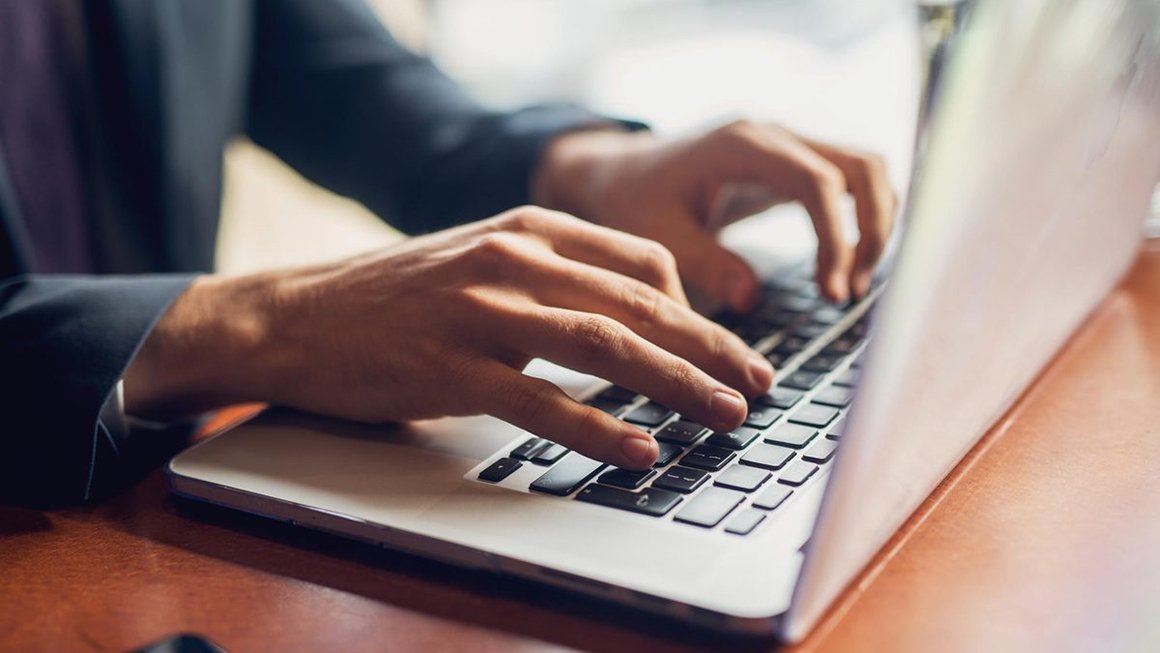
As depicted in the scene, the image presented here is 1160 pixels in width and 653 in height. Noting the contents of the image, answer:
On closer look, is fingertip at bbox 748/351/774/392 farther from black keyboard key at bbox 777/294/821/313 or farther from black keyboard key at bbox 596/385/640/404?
black keyboard key at bbox 777/294/821/313

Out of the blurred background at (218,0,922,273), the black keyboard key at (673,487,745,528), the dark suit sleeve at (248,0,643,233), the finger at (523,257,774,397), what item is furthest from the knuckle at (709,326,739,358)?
the blurred background at (218,0,922,273)

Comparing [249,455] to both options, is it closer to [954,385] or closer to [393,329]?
[393,329]

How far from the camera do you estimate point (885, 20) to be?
2.32 metres

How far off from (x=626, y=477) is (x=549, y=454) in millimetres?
44

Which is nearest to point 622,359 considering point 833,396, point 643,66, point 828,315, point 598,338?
point 598,338

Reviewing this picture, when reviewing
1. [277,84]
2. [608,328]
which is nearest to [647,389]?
[608,328]

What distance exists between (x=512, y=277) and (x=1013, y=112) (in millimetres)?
257

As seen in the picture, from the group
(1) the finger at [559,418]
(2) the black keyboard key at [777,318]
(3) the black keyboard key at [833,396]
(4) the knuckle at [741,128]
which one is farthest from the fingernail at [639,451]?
(4) the knuckle at [741,128]

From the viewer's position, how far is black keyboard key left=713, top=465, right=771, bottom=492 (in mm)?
401

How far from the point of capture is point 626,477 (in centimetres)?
42

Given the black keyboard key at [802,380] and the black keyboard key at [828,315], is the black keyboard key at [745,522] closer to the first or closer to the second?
the black keyboard key at [802,380]

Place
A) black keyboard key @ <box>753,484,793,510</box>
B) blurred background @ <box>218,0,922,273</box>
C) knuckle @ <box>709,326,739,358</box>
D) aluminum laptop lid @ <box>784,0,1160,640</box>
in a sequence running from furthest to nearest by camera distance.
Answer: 1. blurred background @ <box>218,0,922,273</box>
2. knuckle @ <box>709,326,739,358</box>
3. black keyboard key @ <box>753,484,793,510</box>
4. aluminum laptop lid @ <box>784,0,1160,640</box>

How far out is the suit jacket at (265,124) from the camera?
88 centimetres

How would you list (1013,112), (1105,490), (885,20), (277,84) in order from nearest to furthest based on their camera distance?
1. (1013,112)
2. (1105,490)
3. (277,84)
4. (885,20)
